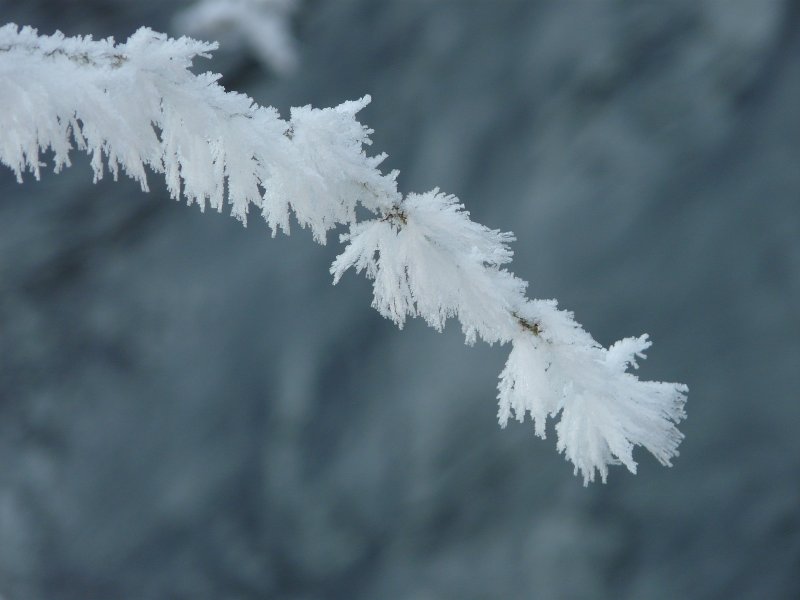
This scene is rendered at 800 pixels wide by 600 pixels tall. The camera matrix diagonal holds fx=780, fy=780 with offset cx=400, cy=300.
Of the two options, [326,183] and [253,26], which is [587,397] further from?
[253,26]

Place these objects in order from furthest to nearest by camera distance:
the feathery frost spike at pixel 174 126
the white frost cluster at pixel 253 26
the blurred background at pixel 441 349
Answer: the white frost cluster at pixel 253 26, the blurred background at pixel 441 349, the feathery frost spike at pixel 174 126

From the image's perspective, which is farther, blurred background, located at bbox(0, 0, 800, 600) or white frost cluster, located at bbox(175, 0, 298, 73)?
white frost cluster, located at bbox(175, 0, 298, 73)

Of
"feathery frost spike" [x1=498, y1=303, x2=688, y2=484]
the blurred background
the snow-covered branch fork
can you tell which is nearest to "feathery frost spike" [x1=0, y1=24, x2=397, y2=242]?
the snow-covered branch fork

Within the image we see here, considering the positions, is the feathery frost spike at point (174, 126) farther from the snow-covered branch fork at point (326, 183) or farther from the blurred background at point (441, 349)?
the blurred background at point (441, 349)

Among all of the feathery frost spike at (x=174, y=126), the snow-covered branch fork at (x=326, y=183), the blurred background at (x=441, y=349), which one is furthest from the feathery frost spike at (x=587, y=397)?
the blurred background at (x=441, y=349)

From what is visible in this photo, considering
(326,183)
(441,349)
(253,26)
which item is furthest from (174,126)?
(253,26)

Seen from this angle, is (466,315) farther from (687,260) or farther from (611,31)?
(611,31)

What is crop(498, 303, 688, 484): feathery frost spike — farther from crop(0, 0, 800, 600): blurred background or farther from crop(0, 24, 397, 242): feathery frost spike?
crop(0, 0, 800, 600): blurred background
